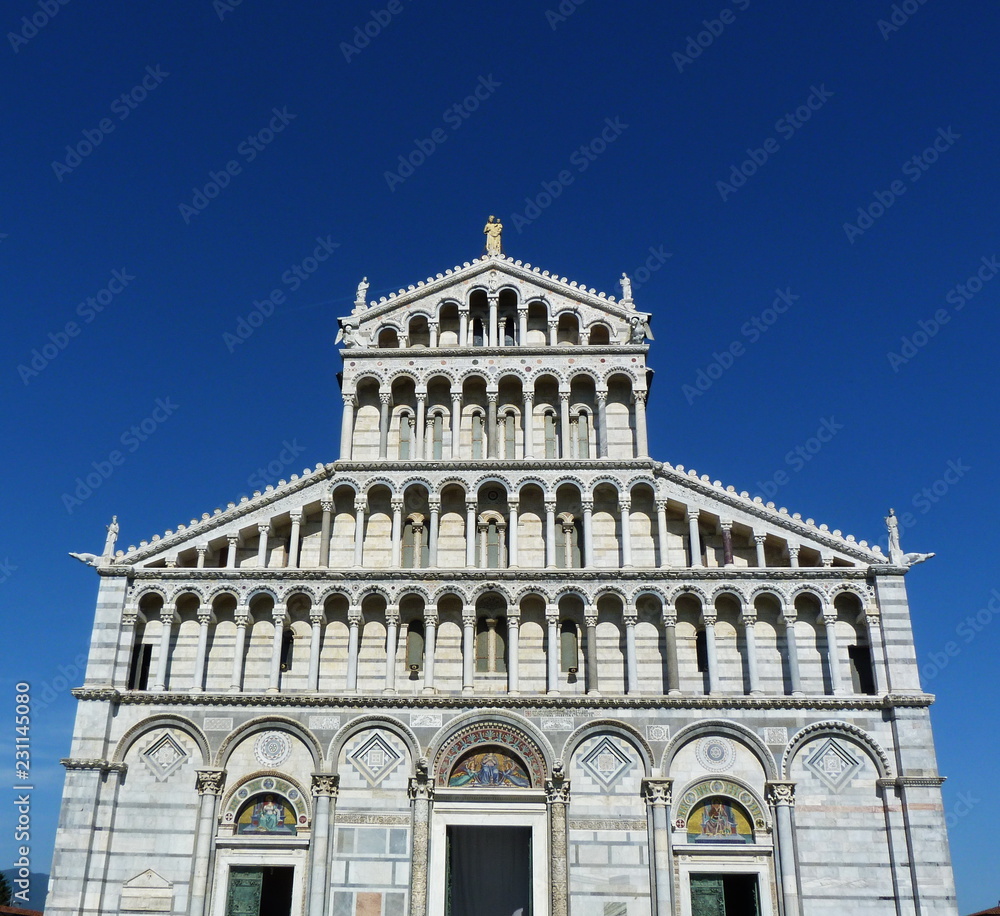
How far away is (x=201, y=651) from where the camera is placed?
25.8 m

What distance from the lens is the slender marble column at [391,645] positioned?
25.3 metres

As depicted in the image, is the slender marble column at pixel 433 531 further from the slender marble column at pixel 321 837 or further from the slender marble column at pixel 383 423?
the slender marble column at pixel 321 837

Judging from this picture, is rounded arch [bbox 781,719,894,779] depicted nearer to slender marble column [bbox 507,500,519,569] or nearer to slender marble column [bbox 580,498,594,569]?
slender marble column [bbox 580,498,594,569]

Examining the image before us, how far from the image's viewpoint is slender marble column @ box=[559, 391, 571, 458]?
1103 inches

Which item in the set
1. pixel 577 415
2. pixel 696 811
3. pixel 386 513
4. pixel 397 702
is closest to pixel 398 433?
pixel 386 513

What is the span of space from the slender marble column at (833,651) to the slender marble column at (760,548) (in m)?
1.84

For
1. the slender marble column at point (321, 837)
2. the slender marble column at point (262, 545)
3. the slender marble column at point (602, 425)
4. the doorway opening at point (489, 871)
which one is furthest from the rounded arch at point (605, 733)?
the slender marble column at point (262, 545)

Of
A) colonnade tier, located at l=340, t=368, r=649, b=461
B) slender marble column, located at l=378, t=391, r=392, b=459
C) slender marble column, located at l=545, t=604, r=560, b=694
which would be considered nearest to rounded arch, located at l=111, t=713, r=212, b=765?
colonnade tier, located at l=340, t=368, r=649, b=461

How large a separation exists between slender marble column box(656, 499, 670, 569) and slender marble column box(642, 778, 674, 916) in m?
5.40

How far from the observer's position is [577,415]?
28922 millimetres

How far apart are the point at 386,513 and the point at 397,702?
17.5 feet

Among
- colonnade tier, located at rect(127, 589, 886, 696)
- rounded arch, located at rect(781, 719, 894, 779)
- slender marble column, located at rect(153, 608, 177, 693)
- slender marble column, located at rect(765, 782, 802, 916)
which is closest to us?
slender marble column, located at rect(765, 782, 802, 916)

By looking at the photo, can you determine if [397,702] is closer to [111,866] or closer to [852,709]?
[111,866]

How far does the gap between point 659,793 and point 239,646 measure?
10.7 m
